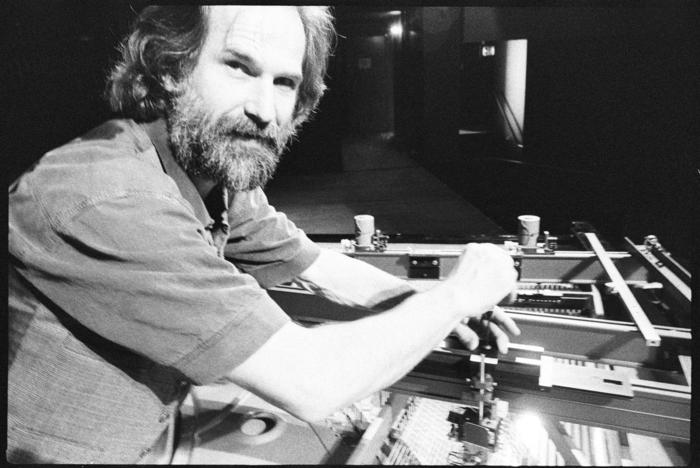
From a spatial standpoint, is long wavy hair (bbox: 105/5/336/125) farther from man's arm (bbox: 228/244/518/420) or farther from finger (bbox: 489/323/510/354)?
finger (bbox: 489/323/510/354)

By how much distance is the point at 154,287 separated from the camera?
80 cm

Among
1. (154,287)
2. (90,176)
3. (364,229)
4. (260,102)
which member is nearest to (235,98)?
(260,102)

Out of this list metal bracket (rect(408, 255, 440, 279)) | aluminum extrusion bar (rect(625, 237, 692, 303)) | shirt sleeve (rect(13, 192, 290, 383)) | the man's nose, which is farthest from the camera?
metal bracket (rect(408, 255, 440, 279))

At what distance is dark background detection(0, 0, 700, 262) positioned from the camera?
56.6 inches

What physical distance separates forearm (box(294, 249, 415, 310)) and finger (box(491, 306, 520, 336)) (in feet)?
0.83

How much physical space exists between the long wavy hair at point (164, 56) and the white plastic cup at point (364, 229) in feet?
1.55

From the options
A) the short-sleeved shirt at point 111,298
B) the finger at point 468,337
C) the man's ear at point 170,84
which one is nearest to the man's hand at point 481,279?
the finger at point 468,337

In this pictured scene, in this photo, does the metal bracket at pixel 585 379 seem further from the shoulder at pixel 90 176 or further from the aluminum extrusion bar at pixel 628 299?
the shoulder at pixel 90 176

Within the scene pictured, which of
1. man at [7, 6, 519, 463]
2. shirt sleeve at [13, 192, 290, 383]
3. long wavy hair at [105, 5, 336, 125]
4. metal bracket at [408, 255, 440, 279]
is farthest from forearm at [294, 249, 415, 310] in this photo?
shirt sleeve at [13, 192, 290, 383]

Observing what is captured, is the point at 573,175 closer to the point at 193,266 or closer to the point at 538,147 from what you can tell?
the point at 538,147

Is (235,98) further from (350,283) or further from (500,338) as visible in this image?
(500,338)

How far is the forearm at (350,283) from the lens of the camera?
135 centimetres

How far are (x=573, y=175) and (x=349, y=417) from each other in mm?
1144

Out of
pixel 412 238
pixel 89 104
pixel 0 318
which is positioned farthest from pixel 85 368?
pixel 412 238
